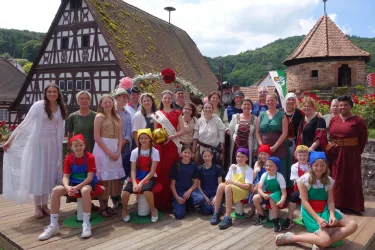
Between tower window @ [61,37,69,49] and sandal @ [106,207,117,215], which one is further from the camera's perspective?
tower window @ [61,37,69,49]

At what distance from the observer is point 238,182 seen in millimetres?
4723

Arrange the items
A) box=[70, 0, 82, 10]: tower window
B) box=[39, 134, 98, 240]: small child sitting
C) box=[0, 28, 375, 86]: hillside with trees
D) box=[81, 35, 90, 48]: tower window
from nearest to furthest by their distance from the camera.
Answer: box=[39, 134, 98, 240]: small child sitting → box=[81, 35, 90, 48]: tower window → box=[70, 0, 82, 10]: tower window → box=[0, 28, 375, 86]: hillside with trees

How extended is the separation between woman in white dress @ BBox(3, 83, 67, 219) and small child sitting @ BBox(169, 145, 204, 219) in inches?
66.4

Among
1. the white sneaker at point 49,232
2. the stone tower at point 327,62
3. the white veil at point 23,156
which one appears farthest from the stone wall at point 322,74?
the white sneaker at point 49,232

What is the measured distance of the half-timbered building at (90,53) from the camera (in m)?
17.8

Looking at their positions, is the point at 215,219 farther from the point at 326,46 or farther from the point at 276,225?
the point at 326,46

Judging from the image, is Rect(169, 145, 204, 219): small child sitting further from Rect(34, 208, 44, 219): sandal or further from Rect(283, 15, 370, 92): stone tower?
Rect(283, 15, 370, 92): stone tower

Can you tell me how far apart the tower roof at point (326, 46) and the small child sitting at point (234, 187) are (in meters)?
16.5

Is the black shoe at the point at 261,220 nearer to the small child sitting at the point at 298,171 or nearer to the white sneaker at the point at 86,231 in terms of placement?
the small child sitting at the point at 298,171

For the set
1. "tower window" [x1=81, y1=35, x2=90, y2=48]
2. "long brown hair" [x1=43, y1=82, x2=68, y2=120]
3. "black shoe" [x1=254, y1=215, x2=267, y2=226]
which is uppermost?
"tower window" [x1=81, y1=35, x2=90, y2=48]

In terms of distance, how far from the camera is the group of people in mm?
4453

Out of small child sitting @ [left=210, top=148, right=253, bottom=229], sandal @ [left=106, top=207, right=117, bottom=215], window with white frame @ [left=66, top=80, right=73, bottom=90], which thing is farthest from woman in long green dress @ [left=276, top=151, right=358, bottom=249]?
window with white frame @ [left=66, top=80, right=73, bottom=90]

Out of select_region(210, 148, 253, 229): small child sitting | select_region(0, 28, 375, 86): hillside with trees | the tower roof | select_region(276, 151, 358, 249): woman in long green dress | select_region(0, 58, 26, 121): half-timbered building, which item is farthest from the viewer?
select_region(0, 28, 375, 86): hillside with trees

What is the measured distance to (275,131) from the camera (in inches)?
196
